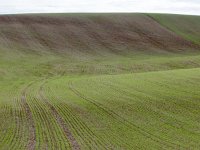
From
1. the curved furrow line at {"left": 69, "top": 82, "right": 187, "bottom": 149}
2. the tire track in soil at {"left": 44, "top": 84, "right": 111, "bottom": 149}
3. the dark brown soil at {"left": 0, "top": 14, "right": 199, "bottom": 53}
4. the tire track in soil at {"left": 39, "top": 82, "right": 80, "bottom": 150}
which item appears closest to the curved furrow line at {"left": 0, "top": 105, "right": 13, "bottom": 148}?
the tire track in soil at {"left": 39, "top": 82, "right": 80, "bottom": 150}

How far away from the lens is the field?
68.3 ft

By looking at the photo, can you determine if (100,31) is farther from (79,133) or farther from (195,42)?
(79,133)

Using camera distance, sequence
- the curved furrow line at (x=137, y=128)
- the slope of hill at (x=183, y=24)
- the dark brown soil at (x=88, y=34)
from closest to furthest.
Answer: the curved furrow line at (x=137, y=128)
the dark brown soil at (x=88, y=34)
the slope of hill at (x=183, y=24)

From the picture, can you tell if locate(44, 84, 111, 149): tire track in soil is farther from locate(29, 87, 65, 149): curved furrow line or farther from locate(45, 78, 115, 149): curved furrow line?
locate(29, 87, 65, 149): curved furrow line

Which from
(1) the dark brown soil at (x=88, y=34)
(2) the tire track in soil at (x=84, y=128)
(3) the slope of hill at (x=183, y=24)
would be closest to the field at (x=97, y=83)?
(2) the tire track in soil at (x=84, y=128)

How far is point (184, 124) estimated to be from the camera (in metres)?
23.3

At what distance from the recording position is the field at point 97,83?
2081 centimetres

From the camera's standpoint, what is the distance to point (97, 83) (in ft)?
142

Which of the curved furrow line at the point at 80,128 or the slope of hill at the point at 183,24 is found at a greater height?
the slope of hill at the point at 183,24

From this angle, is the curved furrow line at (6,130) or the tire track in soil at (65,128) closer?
the tire track in soil at (65,128)

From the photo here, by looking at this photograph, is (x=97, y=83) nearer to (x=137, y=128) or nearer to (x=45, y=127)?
(x=45, y=127)

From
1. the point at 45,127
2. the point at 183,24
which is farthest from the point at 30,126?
the point at 183,24

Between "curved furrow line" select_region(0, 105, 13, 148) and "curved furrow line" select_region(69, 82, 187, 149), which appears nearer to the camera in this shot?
"curved furrow line" select_region(69, 82, 187, 149)

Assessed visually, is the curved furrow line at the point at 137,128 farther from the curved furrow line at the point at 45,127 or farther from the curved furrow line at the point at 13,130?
the curved furrow line at the point at 13,130
